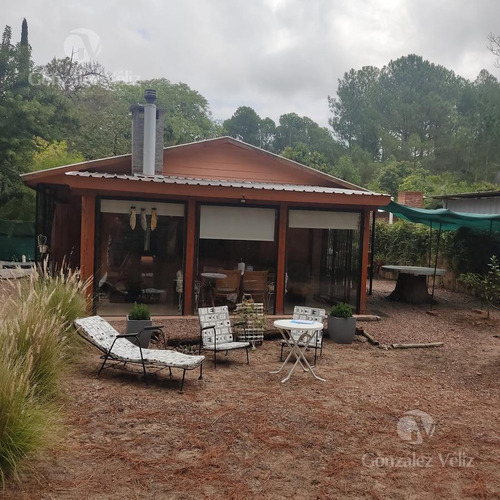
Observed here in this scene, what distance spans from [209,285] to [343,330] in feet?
9.01

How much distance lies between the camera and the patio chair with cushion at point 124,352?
5.53 m

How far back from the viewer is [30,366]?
3.46 metres

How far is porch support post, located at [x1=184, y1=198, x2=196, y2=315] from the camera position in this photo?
9.36 metres

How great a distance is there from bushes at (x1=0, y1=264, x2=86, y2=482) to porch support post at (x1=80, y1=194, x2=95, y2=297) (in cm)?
195

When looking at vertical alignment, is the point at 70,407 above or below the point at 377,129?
below

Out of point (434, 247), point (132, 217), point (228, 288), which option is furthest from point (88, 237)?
point (434, 247)

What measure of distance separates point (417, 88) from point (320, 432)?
45.3 meters

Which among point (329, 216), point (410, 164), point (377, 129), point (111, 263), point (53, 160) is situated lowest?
point (111, 263)

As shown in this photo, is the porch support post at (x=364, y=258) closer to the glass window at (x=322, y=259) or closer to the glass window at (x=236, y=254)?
the glass window at (x=322, y=259)

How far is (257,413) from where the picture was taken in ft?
15.9

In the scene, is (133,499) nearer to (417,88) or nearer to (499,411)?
(499,411)

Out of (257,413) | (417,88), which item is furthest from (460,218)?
(417,88)
